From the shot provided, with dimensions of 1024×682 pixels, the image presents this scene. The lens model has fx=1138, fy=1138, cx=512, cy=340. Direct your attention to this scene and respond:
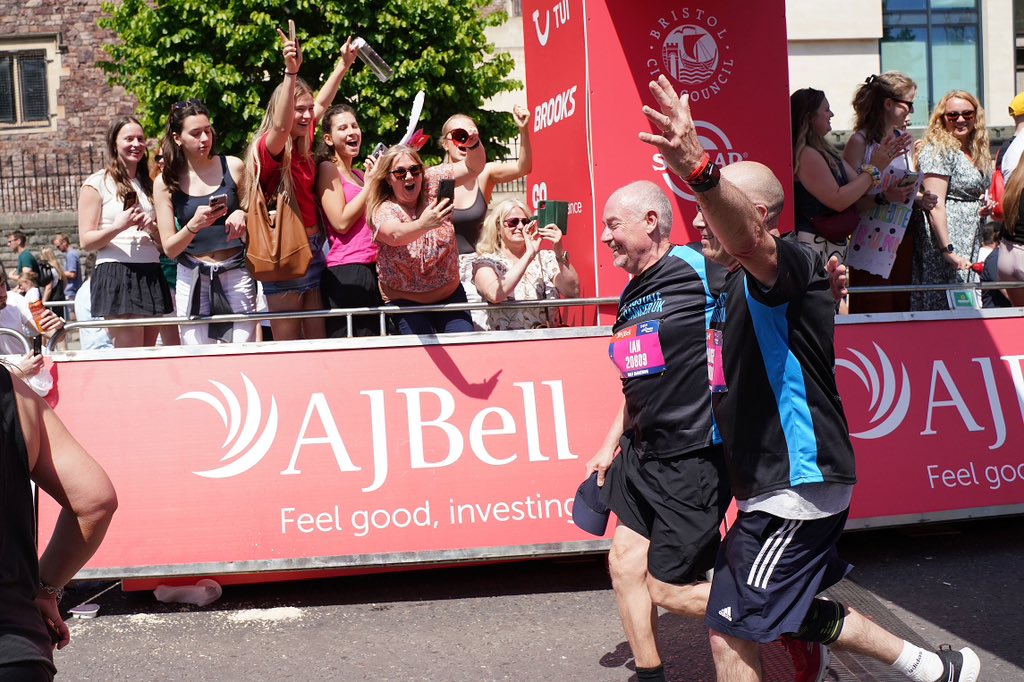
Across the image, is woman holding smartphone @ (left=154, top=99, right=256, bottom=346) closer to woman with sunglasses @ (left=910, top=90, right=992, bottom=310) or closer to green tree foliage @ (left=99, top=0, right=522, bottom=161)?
woman with sunglasses @ (left=910, top=90, right=992, bottom=310)

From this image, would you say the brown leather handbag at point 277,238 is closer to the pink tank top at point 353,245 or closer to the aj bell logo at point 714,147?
the pink tank top at point 353,245

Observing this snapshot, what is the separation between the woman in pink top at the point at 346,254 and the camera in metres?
6.57

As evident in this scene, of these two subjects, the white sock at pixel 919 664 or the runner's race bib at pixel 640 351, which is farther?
the runner's race bib at pixel 640 351

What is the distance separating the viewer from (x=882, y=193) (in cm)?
785

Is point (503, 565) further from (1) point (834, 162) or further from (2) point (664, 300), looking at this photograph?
(1) point (834, 162)

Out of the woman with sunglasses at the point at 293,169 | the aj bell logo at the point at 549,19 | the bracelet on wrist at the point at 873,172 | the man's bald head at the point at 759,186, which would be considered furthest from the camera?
the aj bell logo at the point at 549,19

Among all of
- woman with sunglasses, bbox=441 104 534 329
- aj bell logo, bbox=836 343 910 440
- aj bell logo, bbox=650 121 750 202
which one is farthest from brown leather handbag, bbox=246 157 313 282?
aj bell logo, bbox=836 343 910 440

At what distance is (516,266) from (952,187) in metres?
3.85

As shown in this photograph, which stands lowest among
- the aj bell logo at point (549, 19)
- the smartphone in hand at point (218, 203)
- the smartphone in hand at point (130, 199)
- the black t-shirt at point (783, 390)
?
the black t-shirt at point (783, 390)

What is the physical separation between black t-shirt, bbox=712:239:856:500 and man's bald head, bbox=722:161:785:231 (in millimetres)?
163

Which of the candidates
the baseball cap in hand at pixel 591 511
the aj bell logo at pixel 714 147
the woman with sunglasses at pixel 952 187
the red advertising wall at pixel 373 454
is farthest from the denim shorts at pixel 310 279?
the woman with sunglasses at pixel 952 187

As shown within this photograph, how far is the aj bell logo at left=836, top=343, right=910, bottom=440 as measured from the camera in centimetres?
648

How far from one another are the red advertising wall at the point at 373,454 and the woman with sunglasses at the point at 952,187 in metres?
2.05

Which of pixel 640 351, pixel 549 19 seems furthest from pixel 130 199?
pixel 640 351
